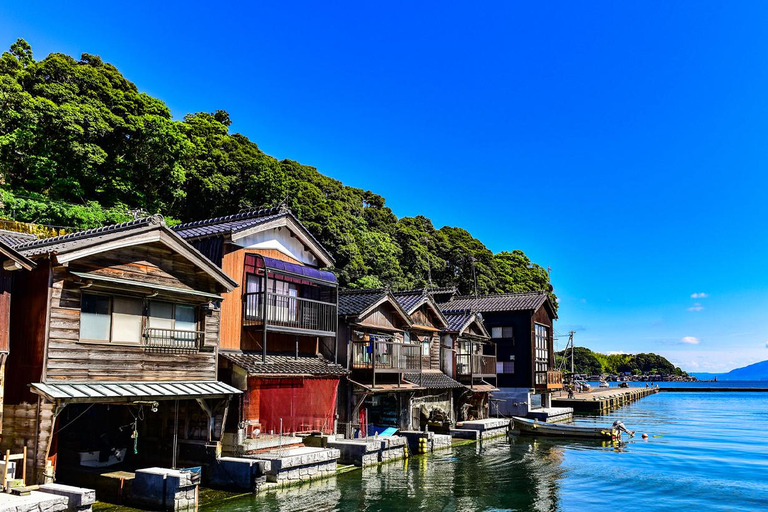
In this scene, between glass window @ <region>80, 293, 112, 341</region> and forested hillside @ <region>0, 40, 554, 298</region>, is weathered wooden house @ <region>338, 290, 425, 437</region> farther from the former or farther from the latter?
glass window @ <region>80, 293, 112, 341</region>

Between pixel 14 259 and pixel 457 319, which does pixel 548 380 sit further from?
pixel 14 259

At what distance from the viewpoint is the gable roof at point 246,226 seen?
26.2 metres

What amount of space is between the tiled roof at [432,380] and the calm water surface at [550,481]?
4235 millimetres

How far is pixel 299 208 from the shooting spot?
185 ft

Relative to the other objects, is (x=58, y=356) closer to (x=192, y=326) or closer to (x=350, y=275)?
(x=192, y=326)

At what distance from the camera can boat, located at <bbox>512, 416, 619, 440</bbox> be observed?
140 ft

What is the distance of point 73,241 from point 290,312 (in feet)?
36.4

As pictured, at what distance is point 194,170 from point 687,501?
40841 mm

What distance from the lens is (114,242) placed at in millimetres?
19422

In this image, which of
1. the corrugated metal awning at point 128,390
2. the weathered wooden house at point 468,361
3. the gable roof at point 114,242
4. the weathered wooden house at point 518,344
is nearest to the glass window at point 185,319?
the gable roof at point 114,242

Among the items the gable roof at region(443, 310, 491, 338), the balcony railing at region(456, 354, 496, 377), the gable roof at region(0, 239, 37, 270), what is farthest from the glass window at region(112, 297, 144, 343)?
the balcony railing at region(456, 354, 496, 377)

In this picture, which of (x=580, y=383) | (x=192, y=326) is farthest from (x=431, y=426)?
(x=580, y=383)

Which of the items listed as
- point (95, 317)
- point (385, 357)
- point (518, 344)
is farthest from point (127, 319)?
point (518, 344)

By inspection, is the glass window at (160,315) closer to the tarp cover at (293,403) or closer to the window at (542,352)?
the tarp cover at (293,403)
